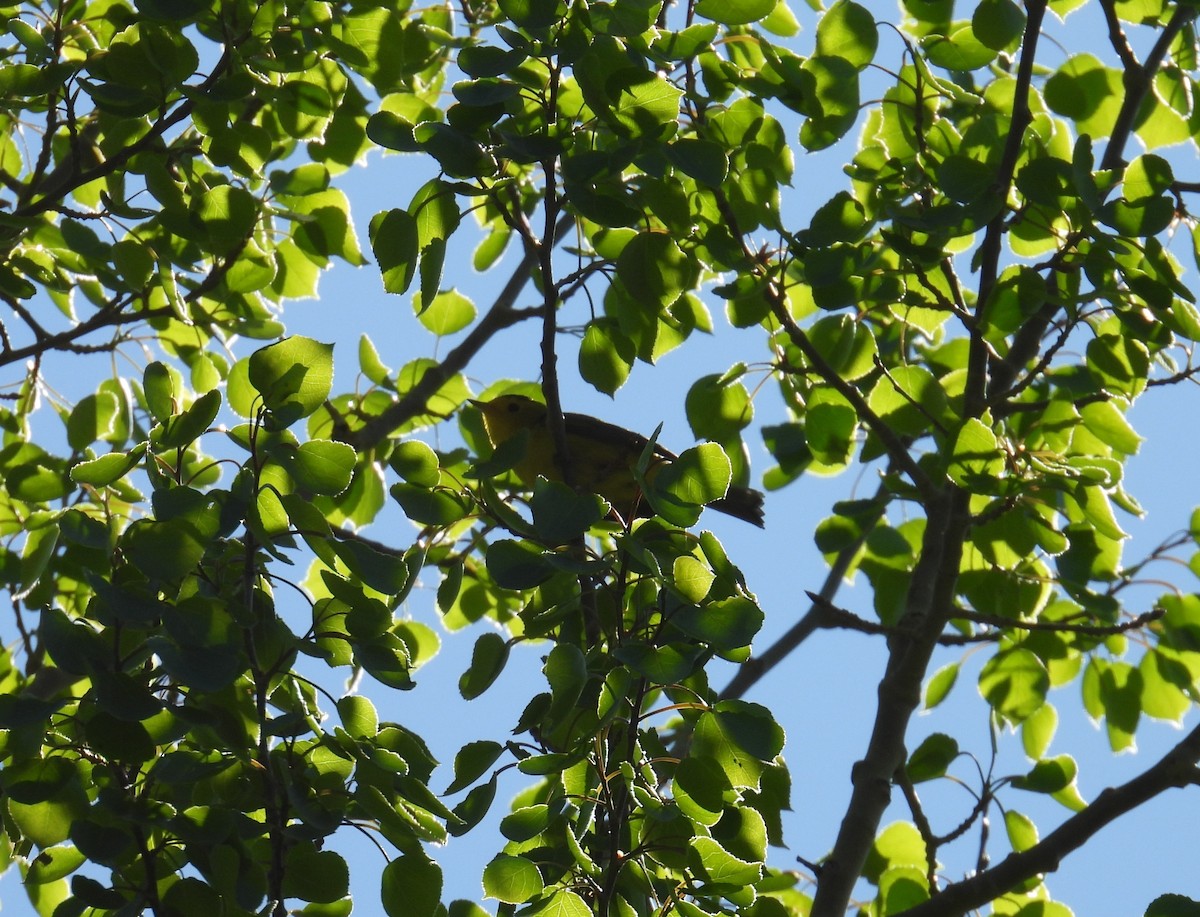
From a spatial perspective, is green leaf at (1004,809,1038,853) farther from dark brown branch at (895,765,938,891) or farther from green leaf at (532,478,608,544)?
green leaf at (532,478,608,544)

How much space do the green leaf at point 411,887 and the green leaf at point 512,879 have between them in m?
0.19

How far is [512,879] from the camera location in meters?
2.51

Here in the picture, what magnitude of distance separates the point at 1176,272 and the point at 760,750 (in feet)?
6.73

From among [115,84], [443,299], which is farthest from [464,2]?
[115,84]

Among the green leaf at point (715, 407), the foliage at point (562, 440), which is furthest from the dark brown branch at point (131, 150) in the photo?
the green leaf at point (715, 407)

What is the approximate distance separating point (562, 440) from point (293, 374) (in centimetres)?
104

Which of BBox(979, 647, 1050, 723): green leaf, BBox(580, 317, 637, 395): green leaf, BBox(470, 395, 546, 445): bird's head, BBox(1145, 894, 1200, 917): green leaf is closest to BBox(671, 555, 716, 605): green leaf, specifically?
BBox(580, 317, 637, 395): green leaf

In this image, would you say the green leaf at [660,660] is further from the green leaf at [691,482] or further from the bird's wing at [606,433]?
the bird's wing at [606,433]

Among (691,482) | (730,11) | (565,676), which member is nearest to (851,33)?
(730,11)

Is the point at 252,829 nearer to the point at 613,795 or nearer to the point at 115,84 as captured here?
the point at 613,795

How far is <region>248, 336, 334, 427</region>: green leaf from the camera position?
247 centimetres

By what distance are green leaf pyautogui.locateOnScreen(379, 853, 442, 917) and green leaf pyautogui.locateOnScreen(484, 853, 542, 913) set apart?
0.19 m

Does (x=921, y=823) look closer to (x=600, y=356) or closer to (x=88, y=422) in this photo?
(x=600, y=356)

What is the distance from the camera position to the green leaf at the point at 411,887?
2678 millimetres
